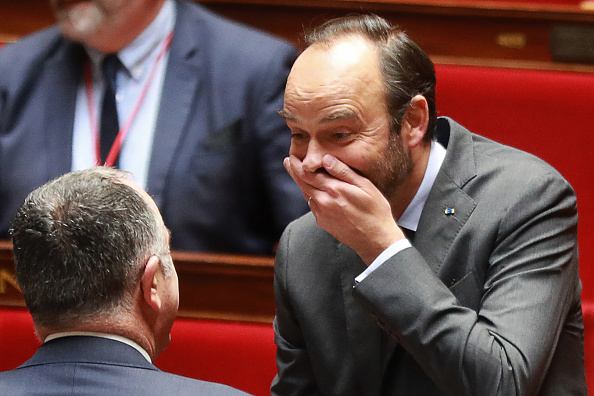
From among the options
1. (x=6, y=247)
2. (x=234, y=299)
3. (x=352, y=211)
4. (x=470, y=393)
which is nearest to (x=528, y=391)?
(x=470, y=393)

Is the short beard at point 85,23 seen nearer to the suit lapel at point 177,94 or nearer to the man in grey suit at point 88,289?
the suit lapel at point 177,94

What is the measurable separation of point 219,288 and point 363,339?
1.03 ft

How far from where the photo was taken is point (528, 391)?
1.94ft

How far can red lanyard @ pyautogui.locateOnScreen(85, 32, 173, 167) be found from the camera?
1.13 m

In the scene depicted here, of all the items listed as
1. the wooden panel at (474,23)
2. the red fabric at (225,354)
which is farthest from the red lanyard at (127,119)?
the red fabric at (225,354)

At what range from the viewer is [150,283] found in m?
0.56

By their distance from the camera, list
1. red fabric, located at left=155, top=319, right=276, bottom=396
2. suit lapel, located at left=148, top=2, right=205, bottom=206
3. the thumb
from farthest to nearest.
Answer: suit lapel, located at left=148, top=2, right=205, bottom=206
red fabric, located at left=155, top=319, right=276, bottom=396
the thumb

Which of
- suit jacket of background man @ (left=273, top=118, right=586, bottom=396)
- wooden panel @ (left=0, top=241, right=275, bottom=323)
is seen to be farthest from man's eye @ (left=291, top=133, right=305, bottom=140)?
wooden panel @ (left=0, top=241, right=275, bottom=323)

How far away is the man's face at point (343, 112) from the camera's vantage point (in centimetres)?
62

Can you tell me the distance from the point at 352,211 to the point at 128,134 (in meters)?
0.61

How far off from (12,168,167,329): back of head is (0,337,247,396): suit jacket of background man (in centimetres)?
2

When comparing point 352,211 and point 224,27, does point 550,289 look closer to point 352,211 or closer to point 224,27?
point 352,211

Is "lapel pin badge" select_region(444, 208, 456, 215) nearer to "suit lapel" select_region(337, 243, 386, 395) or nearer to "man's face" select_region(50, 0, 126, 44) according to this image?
"suit lapel" select_region(337, 243, 386, 395)

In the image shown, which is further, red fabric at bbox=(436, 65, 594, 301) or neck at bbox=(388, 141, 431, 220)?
red fabric at bbox=(436, 65, 594, 301)
